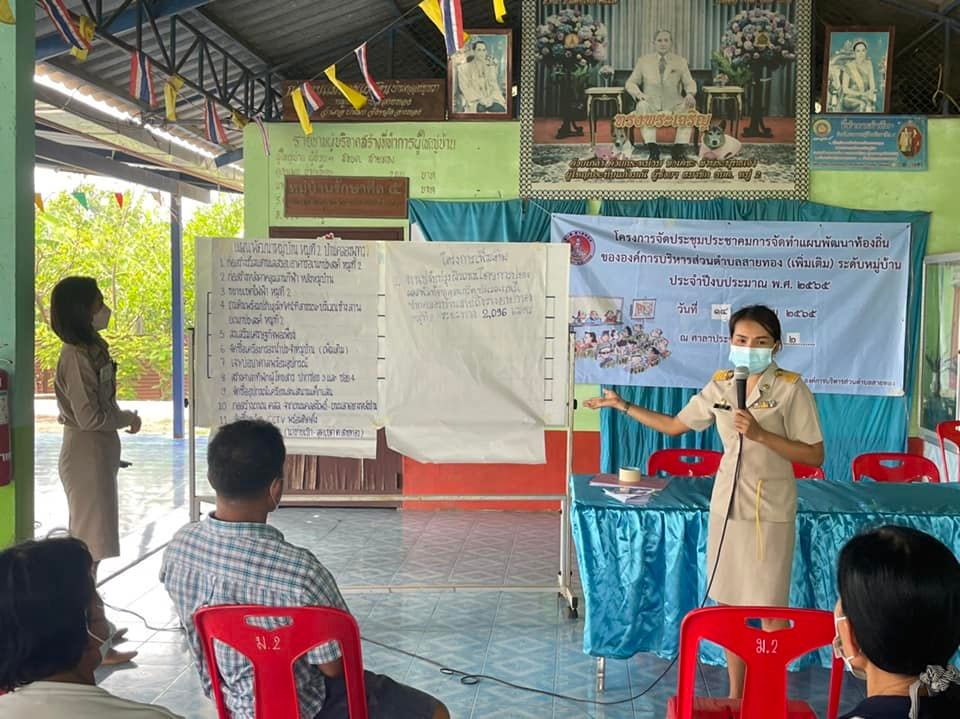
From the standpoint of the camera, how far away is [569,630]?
14.7 feet

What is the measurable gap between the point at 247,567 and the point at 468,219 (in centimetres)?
496

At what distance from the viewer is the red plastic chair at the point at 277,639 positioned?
2131mm

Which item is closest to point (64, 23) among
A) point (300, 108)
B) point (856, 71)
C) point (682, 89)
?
point (300, 108)

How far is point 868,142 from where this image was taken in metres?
6.70

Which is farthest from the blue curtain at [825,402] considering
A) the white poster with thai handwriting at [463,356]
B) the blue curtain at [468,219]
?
the white poster with thai handwriting at [463,356]

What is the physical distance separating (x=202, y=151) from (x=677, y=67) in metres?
4.27

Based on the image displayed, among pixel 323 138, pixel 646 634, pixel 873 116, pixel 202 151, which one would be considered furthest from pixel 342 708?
pixel 202 151

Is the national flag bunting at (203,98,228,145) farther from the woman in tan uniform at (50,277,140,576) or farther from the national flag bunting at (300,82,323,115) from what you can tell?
the woman in tan uniform at (50,277,140,576)

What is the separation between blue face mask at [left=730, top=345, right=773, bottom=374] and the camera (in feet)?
10.3

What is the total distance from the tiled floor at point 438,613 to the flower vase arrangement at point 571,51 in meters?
2.96

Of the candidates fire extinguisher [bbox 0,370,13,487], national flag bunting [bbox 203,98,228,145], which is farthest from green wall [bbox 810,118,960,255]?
fire extinguisher [bbox 0,370,13,487]

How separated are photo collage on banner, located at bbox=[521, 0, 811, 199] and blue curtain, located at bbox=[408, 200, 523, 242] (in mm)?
608

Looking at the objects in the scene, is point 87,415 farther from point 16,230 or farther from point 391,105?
point 391,105

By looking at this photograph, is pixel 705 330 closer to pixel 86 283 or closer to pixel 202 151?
pixel 86 283
